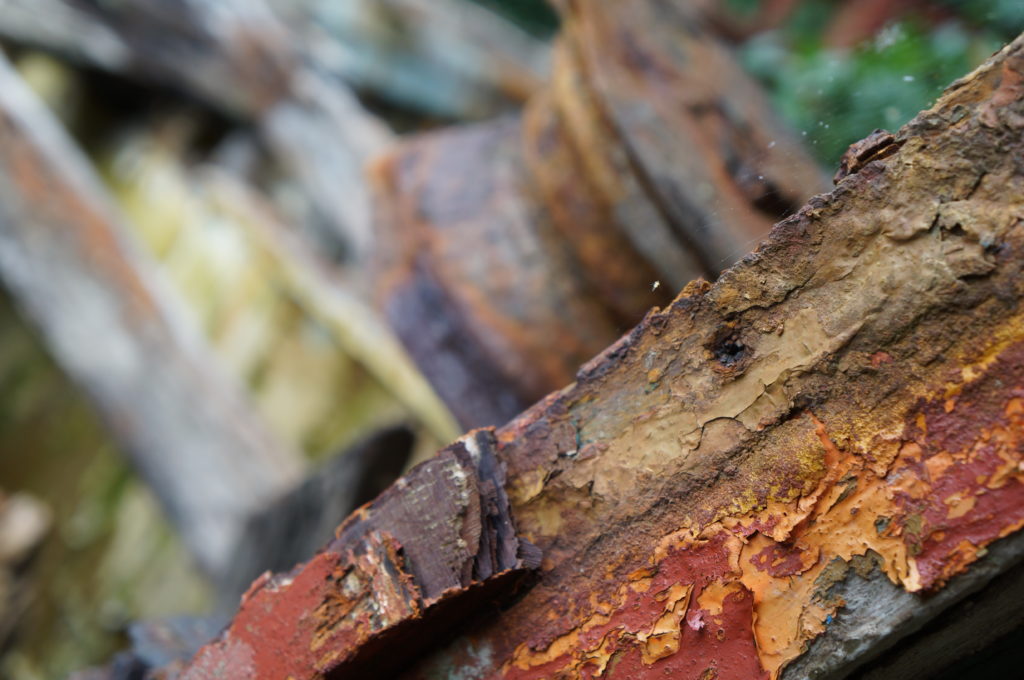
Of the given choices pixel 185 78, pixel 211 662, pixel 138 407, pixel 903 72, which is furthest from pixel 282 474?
pixel 903 72

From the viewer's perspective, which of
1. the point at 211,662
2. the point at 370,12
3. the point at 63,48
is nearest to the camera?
the point at 211,662

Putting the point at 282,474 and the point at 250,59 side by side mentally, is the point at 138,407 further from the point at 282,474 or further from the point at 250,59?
the point at 250,59

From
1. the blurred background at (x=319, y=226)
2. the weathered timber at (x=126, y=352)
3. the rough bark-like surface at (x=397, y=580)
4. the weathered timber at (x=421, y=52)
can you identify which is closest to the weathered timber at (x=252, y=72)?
the blurred background at (x=319, y=226)

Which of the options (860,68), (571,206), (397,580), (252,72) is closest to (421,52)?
(252,72)

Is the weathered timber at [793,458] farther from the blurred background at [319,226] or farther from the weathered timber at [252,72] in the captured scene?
the weathered timber at [252,72]

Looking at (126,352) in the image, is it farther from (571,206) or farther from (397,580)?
(397,580)

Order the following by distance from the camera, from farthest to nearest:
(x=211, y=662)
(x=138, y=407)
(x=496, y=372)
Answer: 1. (x=138, y=407)
2. (x=496, y=372)
3. (x=211, y=662)
